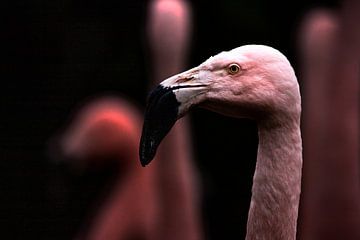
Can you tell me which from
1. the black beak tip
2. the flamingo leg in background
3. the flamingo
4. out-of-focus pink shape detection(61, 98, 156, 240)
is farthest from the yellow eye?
out-of-focus pink shape detection(61, 98, 156, 240)

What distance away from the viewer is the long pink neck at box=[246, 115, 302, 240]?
7.39 feet

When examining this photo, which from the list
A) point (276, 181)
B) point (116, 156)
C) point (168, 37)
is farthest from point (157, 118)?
point (116, 156)

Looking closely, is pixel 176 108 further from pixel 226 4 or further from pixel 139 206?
pixel 226 4

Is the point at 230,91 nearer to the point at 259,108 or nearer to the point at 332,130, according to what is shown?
the point at 259,108

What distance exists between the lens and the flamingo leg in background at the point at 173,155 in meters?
4.09

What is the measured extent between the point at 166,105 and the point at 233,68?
0.51 ft

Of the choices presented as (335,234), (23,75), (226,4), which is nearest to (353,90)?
(335,234)

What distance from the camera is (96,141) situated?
4961 mm

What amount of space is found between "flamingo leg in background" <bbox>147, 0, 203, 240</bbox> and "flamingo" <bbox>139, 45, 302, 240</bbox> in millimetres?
1784

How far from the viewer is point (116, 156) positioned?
5023 mm

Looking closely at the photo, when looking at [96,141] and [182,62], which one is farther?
[96,141]

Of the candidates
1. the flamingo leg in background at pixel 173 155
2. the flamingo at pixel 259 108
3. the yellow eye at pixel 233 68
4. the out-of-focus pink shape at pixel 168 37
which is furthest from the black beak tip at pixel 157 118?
the out-of-focus pink shape at pixel 168 37

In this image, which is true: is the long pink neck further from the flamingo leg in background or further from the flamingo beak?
the flamingo leg in background

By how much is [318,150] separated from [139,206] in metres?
0.92
